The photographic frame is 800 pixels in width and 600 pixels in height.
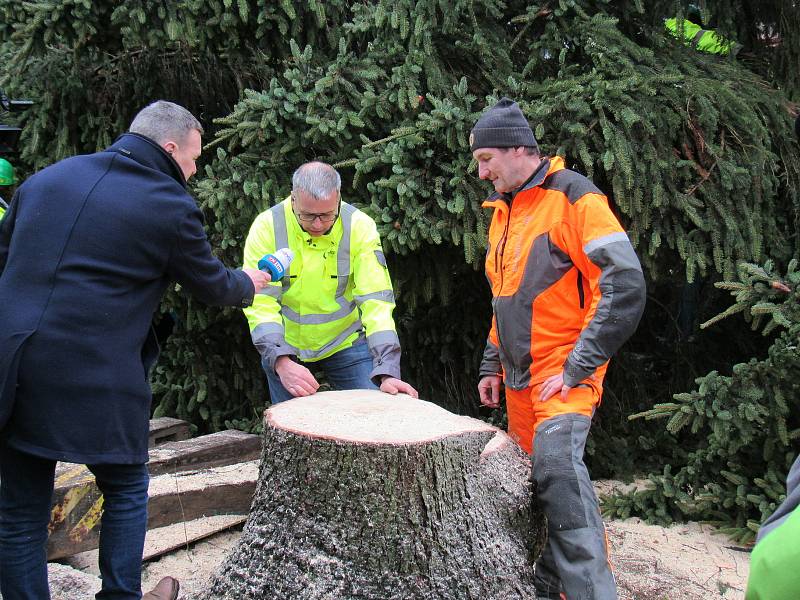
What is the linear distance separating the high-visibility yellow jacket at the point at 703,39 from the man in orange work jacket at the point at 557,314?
7.84 ft

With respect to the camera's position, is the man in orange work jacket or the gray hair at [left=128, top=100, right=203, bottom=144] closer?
the gray hair at [left=128, top=100, right=203, bottom=144]

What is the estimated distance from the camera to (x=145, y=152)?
2.83 m

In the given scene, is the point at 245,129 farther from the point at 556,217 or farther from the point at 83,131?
the point at 556,217

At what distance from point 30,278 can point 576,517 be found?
223 cm

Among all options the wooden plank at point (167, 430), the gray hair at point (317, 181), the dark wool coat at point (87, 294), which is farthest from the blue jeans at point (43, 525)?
the wooden plank at point (167, 430)

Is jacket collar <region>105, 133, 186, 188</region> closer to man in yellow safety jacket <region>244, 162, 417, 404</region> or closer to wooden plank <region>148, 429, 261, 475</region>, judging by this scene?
man in yellow safety jacket <region>244, 162, 417, 404</region>

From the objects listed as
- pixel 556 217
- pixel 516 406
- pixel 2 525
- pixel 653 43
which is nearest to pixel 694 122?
pixel 653 43

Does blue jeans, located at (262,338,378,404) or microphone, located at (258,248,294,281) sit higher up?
microphone, located at (258,248,294,281)

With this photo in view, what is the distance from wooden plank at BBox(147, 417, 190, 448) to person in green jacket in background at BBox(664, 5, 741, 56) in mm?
4463

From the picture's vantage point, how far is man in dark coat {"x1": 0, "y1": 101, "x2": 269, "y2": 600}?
2.59m

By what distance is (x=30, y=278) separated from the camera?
8.63 feet

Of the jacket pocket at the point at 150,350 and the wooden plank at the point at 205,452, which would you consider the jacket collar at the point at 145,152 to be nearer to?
the jacket pocket at the point at 150,350

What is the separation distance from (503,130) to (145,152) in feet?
4.90

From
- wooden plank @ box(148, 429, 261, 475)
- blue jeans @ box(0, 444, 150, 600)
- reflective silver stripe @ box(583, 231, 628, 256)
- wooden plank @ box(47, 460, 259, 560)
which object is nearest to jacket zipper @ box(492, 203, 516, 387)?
reflective silver stripe @ box(583, 231, 628, 256)
